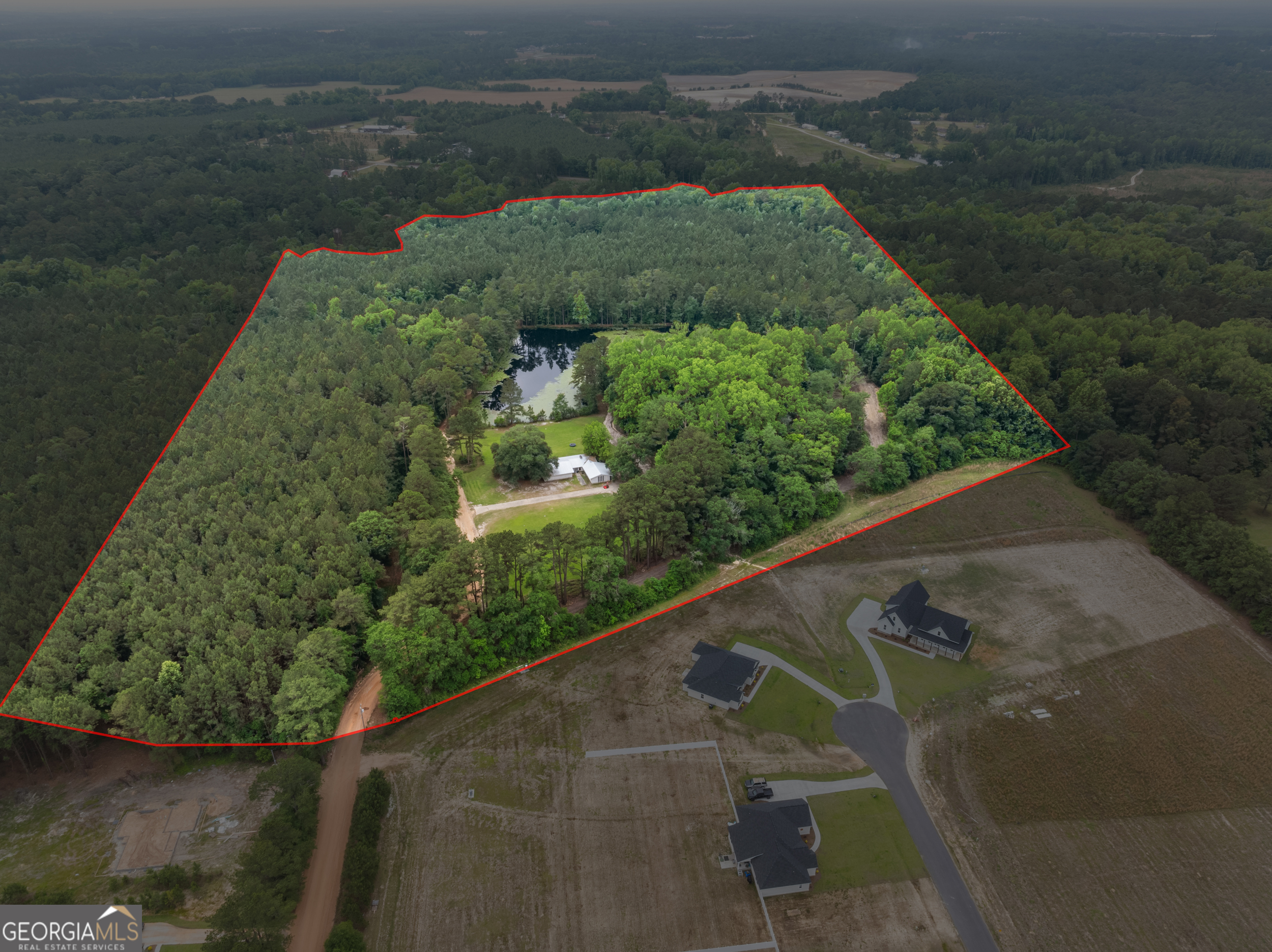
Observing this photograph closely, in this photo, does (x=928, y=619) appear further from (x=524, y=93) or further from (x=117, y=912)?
(x=524, y=93)

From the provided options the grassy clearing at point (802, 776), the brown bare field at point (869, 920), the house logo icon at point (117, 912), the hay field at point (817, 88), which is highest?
the house logo icon at point (117, 912)

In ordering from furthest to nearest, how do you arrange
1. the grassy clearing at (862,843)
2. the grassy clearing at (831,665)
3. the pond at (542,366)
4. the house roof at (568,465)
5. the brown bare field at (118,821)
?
the pond at (542,366) < the house roof at (568,465) < the grassy clearing at (831,665) < the brown bare field at (118,821) < the grassy clearing at (862,843)

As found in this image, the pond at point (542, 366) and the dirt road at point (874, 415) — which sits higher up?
the dirt road at point (874, 415)

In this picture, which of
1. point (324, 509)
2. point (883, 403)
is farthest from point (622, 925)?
point (883, 403)

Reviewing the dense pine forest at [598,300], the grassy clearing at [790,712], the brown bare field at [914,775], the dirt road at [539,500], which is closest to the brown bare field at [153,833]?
the dense pine forest at [598,300]

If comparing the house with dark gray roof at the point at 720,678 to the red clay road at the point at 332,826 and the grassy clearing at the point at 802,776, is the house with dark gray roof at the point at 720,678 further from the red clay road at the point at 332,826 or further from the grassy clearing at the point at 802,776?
the red clay road at the point at 332,826

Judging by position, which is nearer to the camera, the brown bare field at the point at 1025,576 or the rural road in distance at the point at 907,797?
the rural road in distance at the point at 907,797

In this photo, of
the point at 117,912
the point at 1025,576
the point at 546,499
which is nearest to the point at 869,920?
the point at 1025,576

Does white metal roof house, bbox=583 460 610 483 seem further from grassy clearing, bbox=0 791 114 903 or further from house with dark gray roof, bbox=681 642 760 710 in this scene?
grassy clearing, bbox=0 791 114 903

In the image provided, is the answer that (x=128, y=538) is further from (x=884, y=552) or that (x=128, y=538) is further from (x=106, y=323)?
(x=884, y=552)
